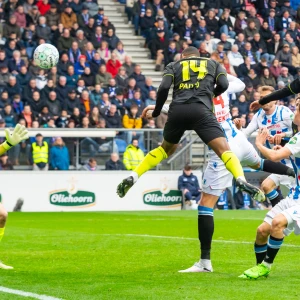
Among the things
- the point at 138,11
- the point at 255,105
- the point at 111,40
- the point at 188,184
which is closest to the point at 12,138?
the point at 255,105

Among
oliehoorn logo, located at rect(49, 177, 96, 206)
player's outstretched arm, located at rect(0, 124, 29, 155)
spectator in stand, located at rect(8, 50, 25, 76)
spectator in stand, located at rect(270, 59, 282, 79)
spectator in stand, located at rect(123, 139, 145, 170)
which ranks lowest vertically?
oliehoorn logo, located at rect(49, 177, 96, 206)

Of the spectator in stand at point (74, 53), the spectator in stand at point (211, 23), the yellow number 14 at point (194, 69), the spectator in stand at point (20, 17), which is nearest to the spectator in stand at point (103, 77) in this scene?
the spectator in stand at point (74, 53)

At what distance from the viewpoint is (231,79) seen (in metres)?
11.7

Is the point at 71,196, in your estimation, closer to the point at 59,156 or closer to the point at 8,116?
the point at 59,156

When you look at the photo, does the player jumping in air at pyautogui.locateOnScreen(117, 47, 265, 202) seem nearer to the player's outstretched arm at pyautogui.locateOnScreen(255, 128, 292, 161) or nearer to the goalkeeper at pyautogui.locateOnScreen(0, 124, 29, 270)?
the player's outstretched arm at pyautogui.locateOnScreen(255, 128, 292, 161)

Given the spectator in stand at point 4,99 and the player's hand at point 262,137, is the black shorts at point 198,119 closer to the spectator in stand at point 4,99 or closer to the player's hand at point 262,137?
the player's hand at point 262,137

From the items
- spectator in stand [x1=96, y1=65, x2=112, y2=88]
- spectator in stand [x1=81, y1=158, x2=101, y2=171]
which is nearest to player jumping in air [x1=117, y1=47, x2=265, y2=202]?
spectator in stand [x1=81, y1=158, x2=101, y2=171]

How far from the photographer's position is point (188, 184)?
25.3 meters

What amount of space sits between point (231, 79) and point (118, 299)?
14.5 feet

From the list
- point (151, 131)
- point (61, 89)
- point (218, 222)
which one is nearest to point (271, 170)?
point (218, 222)

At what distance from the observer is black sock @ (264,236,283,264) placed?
9430 millimetres

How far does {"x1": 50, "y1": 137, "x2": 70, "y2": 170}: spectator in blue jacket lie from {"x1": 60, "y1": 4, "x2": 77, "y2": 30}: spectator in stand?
223 inches

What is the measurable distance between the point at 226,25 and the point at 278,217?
23.9 m

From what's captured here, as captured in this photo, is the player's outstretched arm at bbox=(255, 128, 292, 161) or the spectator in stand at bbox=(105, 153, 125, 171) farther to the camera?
the spectator in stand at bbox=(105, 153, 125, 171)
